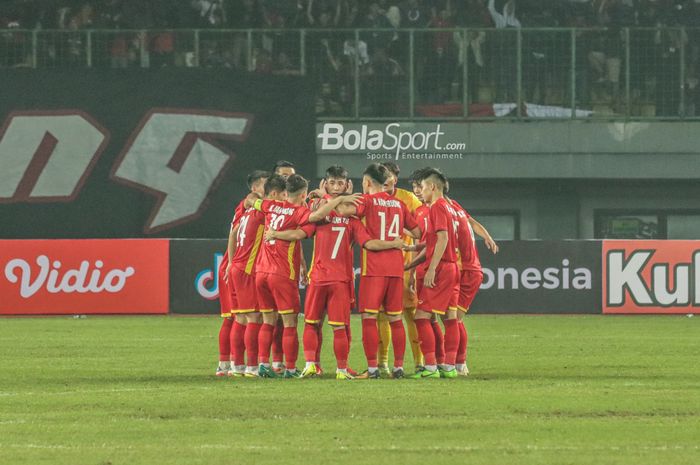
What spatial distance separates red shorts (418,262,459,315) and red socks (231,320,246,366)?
1774 millimetres

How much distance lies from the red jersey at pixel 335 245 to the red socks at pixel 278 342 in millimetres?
1034

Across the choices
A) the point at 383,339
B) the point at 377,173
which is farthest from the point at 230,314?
the point at 377,173

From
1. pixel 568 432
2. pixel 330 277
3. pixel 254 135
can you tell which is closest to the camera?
pixel 568 432

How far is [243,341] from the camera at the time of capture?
1435cm

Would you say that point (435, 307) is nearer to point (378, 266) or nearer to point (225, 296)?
point (378, 266)

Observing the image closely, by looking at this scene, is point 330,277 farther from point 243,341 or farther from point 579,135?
point 579,135

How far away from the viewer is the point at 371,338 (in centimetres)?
1336

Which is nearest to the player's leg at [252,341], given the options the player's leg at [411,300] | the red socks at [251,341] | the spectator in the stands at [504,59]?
the red socks at [251,341]

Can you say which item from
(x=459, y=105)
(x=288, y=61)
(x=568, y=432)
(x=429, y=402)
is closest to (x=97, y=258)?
(x=288, y=61)

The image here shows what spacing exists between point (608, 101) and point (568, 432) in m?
21.5

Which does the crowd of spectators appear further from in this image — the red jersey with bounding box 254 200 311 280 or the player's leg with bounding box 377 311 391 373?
the red jersey with bounding box 254 200 311 280

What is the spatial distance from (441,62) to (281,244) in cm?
1678

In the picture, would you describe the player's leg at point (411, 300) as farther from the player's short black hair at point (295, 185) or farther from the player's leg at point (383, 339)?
the player's short black hair at point (295, 185)

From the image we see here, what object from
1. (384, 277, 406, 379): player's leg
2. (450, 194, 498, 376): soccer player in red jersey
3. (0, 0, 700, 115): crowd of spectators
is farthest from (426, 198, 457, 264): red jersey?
(0, 0, 700, 115): crowd of spectators
